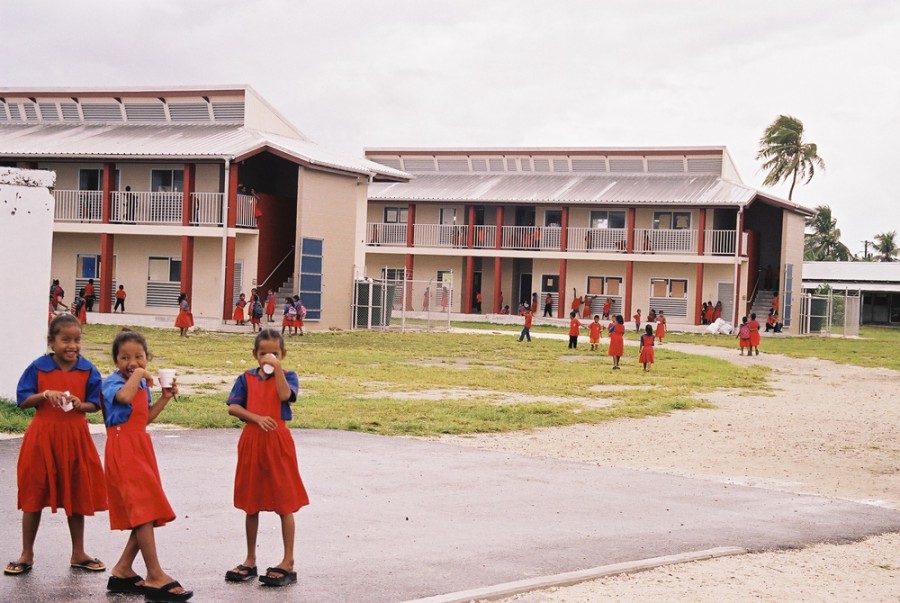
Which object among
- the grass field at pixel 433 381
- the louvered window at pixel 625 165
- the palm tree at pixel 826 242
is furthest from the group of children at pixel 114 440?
the palm tree at pixel 826 242

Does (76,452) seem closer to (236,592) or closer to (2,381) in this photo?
(236,592)

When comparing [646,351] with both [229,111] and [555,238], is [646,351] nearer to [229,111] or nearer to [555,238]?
[229,111]

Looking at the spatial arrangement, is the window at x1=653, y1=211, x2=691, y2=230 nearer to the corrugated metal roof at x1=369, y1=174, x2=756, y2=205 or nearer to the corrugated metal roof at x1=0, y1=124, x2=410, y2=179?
the corrugated metal roof at x1=369, y1=174, x2=756, y2=205

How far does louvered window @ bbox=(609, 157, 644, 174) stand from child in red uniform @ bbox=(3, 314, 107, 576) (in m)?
50.0

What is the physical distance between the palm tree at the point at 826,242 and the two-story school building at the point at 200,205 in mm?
62564

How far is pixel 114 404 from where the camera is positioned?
650 centimetres

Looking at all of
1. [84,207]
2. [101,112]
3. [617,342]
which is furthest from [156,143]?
[617,342]

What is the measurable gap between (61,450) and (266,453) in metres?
1.21

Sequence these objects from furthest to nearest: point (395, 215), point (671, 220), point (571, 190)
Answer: point (395, 215), point (571, 190), point (671, 220)

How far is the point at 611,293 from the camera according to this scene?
53.3 metres

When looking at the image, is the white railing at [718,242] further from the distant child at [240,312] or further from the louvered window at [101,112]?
the louvered window at [101,112]

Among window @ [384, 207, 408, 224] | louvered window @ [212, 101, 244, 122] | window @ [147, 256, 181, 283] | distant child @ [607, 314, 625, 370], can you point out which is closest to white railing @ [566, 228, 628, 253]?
window @ [384, 207, 408, 224]

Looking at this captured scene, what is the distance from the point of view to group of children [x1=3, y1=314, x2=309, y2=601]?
6547 millimetres

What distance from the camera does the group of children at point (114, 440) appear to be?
258 inches
